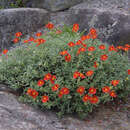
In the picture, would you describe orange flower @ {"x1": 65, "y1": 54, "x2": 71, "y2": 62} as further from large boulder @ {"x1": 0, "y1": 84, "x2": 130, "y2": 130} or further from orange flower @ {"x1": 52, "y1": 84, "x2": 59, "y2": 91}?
large boulder @ {"x1": 0, "y1": 84, "x2": 130, "y2": 130}

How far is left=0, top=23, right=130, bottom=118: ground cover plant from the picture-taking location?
2.46 metres

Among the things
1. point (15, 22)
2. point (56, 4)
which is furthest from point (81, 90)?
point (56, 4)

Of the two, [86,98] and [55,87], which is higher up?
[55,87]

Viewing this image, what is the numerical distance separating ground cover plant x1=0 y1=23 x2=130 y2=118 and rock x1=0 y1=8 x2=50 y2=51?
8.12 ft

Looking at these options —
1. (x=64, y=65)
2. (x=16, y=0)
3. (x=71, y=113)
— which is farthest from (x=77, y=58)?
(x=16, y=0)

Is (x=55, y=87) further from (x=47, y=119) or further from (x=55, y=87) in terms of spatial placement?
(x=47, y=119)

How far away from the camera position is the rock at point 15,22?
523 cm

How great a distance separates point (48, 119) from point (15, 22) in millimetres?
3513

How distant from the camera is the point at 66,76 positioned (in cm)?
261

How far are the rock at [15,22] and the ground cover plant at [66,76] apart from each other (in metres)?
2.48

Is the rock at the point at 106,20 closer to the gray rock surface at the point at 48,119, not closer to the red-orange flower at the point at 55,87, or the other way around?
the gray rock surface at the point at 48,119

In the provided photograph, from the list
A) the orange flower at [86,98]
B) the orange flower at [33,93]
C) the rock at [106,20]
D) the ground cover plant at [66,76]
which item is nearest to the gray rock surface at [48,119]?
the ground cover plant at [66,76]

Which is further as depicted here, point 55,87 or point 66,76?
point 66,76

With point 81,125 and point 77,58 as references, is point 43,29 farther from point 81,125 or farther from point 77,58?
point 81,125
